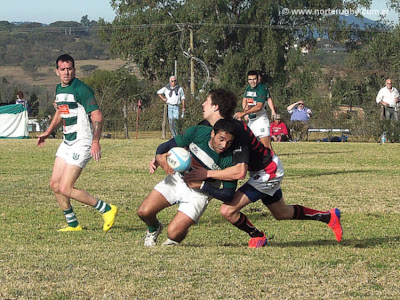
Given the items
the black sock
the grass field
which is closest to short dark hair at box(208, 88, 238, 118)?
the black sock

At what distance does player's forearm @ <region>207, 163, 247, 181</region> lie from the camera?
24.4 ft

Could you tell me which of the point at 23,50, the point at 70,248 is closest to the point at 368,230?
the point at 70,248

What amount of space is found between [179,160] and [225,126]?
0.56 meters

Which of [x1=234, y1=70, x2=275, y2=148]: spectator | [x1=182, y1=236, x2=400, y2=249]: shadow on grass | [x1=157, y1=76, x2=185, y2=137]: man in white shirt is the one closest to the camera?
[x1=182, y1=236, x2=400, y2=249]: shadow on grass

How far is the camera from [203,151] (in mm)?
7754

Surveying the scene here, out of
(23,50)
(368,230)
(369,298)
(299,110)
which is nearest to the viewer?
(369,298)

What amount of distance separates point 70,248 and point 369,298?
324cm

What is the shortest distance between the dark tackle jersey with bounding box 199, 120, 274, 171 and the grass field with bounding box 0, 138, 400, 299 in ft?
2.81

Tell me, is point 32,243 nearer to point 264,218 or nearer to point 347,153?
point 264,218

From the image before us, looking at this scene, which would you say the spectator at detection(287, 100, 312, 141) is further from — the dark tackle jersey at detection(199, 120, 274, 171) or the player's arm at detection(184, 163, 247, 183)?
the player's arm at detection(184, 163, 247, 183)

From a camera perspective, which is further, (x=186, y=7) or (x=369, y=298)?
(x=186, y=7)

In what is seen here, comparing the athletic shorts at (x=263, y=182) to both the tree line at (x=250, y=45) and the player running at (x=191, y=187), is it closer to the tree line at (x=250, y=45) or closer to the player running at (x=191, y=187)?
the player running at (x=191, y=187)

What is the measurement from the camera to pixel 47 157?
829 inches

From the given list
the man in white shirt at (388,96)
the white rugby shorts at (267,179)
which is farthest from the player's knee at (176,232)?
the man in white shirt at (388,96)
